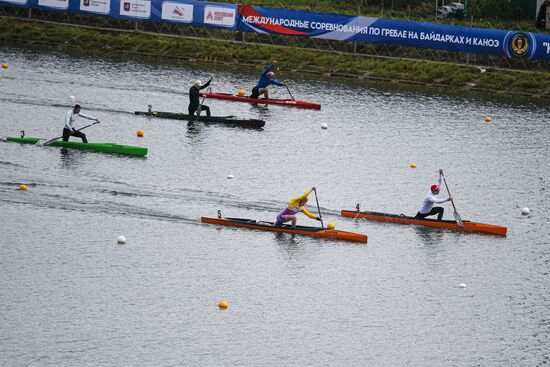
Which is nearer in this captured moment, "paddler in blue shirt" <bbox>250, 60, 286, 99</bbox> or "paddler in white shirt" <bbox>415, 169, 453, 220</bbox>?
"paddler in white shirt" <bbox>415, 169, 453, 220</bbox>

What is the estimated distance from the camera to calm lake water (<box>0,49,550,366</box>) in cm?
2775

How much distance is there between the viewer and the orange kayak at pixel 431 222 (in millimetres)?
36969

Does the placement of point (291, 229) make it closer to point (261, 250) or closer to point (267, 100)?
point (261, 250)

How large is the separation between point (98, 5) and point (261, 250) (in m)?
38.8

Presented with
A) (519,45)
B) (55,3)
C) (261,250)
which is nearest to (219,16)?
(55,3)

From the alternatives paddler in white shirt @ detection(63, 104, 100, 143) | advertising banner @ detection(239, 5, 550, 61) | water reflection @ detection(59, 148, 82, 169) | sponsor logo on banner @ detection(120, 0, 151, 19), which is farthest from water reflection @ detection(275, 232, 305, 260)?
sponsor logo on banner @ detection(120, 0, 151, 19)

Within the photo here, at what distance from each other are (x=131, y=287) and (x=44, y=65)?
109ft

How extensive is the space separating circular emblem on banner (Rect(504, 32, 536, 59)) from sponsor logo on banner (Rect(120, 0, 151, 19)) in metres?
22.3

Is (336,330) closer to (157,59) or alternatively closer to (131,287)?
(131,287)

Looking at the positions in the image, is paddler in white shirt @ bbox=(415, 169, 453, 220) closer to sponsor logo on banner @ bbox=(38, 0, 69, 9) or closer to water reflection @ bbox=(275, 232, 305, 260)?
water reflection @ bbox=(275, 232, 305, 260)

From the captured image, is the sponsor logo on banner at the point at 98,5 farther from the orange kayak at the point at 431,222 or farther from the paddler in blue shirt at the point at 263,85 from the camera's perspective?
the orange kayak at the point at 431,222

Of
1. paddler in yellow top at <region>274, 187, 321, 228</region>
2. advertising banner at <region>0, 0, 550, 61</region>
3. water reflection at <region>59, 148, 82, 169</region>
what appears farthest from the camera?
advertising banner at <region>0, 0, 550, 61</region>

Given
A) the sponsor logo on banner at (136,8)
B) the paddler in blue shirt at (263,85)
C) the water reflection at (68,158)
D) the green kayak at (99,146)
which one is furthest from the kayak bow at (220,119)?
the sponsor logo on banner at (136,8)

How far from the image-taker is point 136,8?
68.4 metres
